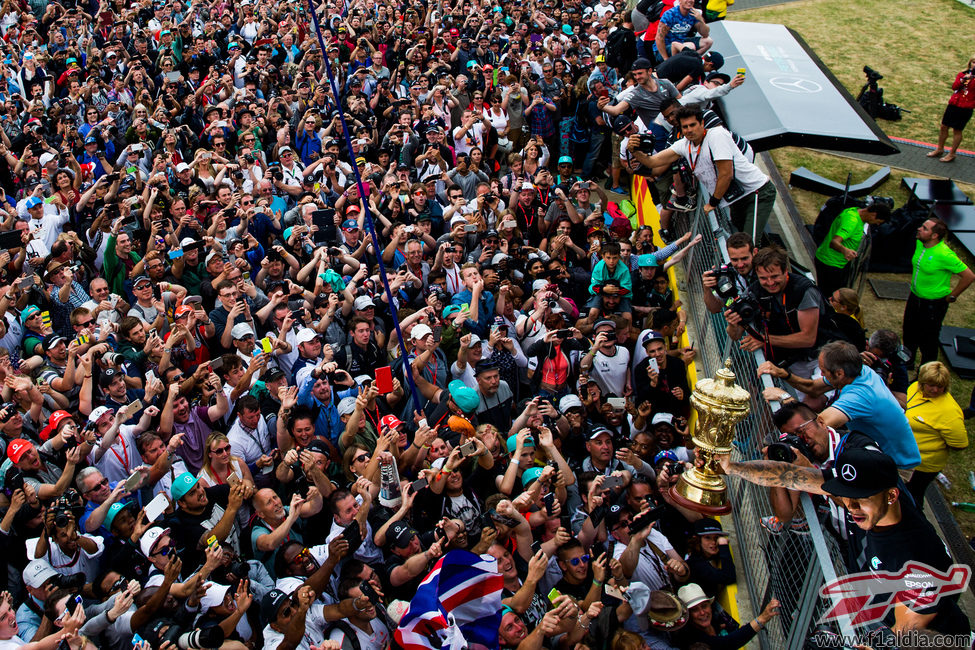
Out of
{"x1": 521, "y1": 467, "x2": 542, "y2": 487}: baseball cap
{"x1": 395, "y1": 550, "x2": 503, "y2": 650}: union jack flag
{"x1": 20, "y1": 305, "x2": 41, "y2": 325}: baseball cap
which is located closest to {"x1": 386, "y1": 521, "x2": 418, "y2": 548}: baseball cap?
{"x1": 395, "y1": 550, "x2": 503, "y2": 650}: union jack flag

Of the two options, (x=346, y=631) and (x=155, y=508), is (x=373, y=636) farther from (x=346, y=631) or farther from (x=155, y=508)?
(x=155, y=508)

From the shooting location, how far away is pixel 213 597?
5.26m

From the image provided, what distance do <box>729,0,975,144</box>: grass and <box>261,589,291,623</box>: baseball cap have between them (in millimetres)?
14211

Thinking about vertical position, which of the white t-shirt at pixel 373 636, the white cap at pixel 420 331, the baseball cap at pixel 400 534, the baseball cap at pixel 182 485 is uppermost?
the baseball cap at pixel 182 485

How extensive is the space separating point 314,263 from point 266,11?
1010cm

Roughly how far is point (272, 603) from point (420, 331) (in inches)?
123

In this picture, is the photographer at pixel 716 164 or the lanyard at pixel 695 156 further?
the lanyard at pixel 695 156

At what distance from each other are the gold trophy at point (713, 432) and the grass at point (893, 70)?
14.9 ft

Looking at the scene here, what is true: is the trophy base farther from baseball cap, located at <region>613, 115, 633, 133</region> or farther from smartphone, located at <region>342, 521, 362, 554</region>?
baseball cap, located at <region>613, 115, 633, 133</region>

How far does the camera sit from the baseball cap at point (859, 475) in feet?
11.8

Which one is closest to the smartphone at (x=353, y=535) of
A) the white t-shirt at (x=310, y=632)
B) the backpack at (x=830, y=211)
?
the white t-shirt at (x=310, y=632)

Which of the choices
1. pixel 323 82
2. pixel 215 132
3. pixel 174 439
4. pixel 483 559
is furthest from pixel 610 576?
pixel 323 82

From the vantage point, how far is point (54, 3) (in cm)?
1678

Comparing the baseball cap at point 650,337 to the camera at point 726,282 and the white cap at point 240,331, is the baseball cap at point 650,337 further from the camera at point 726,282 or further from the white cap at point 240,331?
the white cap at point 240,331
